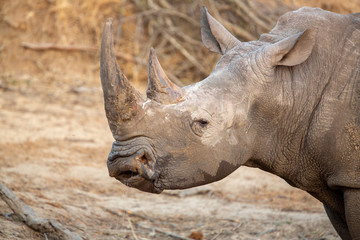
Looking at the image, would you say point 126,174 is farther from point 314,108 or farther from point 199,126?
point 314,108

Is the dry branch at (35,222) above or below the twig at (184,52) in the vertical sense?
above

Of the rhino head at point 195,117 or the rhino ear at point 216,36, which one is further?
the rhino ear at point 216,36

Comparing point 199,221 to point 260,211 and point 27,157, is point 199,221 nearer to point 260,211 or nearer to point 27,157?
point 260,211

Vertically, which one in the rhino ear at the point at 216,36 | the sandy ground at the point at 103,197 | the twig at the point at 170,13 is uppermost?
the rhino ear at the point at 216,36

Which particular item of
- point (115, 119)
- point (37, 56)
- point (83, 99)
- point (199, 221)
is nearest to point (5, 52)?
point (37, 56)

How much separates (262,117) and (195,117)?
0.54m

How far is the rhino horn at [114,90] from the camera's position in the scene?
3.59 metres

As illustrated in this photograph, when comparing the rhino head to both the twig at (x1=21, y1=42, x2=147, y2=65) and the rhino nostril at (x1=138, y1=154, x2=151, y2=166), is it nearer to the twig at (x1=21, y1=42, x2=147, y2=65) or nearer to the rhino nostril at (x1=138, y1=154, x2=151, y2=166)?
the rhino nostril at (x1=138, y1=154, x2=151, y2=166)

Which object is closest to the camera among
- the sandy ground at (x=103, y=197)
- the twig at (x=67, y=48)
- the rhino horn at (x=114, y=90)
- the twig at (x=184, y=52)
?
the rhino horn at (x=114, y=90)

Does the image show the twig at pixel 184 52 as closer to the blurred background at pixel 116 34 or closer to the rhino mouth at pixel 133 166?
the blurred background at pixel 116 34

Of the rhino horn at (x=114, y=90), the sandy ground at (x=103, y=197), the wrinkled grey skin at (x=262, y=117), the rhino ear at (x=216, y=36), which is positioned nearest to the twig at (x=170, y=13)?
the sandy ground at (x=103, y=197)

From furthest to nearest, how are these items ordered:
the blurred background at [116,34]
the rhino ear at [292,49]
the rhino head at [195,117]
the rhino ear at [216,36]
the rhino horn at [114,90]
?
the blurred background at [116,34] → the rhino ear at [216,36] → the rhino ear at [292,49] → the rhino head at [195,117] → the rhino horn at [114,90]

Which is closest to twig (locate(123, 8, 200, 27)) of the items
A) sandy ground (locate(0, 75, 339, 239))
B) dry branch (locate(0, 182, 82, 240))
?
sandy ground (locate(0, 75, 339, 239))

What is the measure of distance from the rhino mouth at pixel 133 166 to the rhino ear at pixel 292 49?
1.14 m
